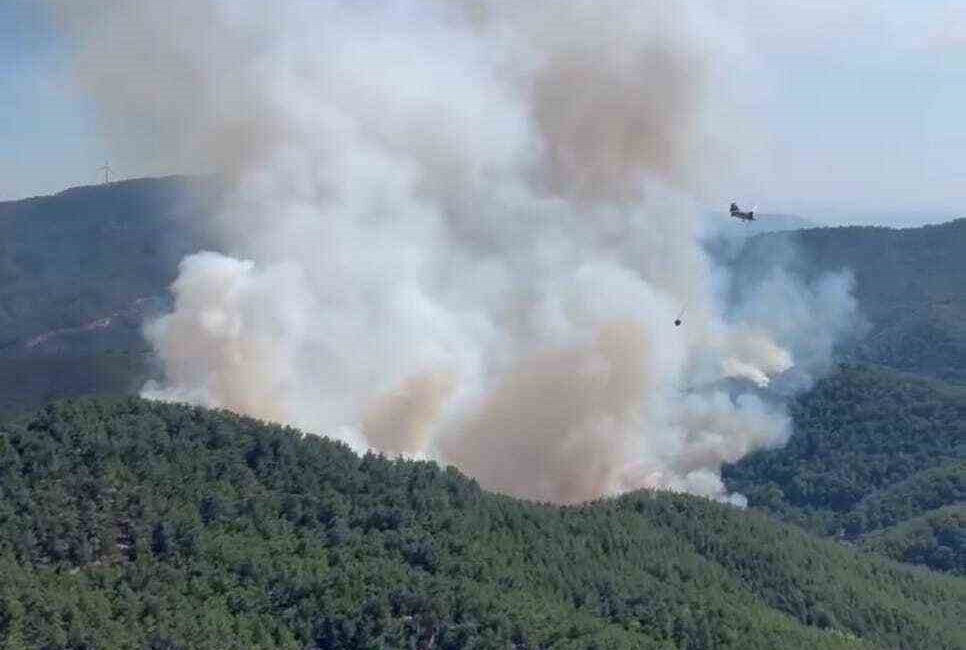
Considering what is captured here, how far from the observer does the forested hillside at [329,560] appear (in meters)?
50.6

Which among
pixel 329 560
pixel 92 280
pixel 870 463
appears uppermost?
pixel 92 280

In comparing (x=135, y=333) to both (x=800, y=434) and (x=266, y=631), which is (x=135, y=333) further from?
(x=266, y=631)

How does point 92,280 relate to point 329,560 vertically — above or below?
above

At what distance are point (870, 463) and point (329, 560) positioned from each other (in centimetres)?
8425

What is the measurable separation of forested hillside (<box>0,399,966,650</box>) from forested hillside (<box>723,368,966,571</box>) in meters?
34.9

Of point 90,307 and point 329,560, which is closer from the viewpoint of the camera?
point 329,560

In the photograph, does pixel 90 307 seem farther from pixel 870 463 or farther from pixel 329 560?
pixel 329 560

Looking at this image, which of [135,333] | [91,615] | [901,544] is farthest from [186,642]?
[135,333]

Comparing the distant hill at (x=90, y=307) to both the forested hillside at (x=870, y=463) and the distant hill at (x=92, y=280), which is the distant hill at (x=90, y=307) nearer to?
the distant hill at (x=92, y=280)

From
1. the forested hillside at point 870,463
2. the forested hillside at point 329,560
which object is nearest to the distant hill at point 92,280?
the forested hillside at point 870,463

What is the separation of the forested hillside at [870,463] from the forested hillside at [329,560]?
1374 inches

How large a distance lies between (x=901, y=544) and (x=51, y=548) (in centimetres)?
6264

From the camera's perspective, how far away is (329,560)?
57.8 metres

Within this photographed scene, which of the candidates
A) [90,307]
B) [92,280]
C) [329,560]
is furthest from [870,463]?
[92,280]
